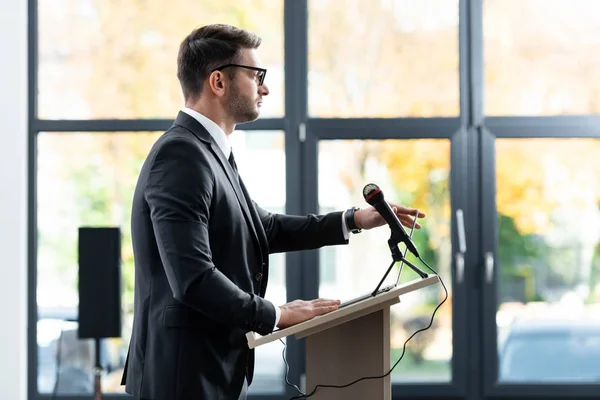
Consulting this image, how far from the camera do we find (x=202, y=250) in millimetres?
1944

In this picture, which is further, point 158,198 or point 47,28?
point 47,28

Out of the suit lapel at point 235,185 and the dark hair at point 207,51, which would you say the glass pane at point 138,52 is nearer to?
the dark hair at point 207,51

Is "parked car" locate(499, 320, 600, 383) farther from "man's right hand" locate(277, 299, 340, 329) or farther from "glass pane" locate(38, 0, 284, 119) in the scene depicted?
"man's right hand" locate(277, 299, 340, 329)

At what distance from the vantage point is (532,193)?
15.7 ft

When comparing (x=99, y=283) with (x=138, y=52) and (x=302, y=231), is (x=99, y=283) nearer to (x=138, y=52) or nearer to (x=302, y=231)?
(x=138, y=52)

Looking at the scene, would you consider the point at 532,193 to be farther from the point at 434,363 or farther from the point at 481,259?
the point at 434,363

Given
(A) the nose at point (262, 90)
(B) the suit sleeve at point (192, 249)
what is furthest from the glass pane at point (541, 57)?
(B) the suit sleeve at point (192, 249)

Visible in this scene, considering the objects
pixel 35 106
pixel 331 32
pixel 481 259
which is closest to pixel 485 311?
pixel 481 259

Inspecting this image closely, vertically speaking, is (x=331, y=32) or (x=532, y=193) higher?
(x=331, y=32)

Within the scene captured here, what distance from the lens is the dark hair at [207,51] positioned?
228cm

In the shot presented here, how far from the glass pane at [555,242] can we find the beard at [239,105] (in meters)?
2.81
